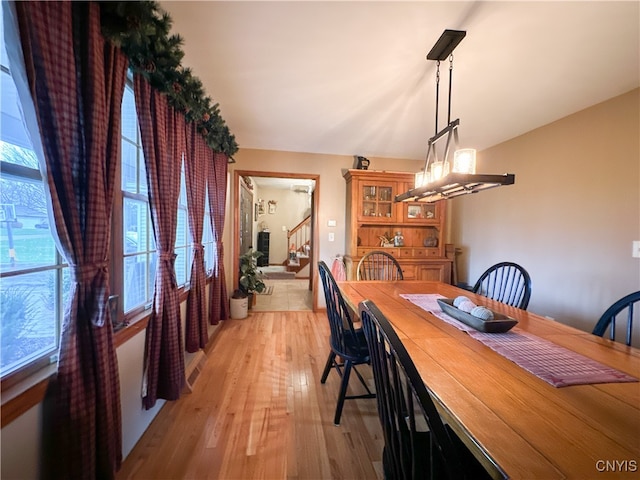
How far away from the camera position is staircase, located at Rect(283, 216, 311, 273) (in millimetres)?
6841

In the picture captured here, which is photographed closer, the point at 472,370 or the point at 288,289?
the point at 472,370

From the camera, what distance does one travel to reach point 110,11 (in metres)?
1.00

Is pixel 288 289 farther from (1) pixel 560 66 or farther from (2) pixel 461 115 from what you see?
(1) pixel 560 66

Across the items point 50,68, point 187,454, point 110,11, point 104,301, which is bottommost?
point 187,454

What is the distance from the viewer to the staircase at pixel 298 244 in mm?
6841

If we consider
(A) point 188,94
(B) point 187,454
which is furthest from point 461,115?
(B) point 187,454

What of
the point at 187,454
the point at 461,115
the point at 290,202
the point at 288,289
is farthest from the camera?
the point at 290,202

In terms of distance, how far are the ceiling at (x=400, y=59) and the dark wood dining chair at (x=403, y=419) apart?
155 centimetres

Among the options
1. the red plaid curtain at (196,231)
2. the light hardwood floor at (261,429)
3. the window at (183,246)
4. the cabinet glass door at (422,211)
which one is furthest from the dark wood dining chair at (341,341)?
the cabinet glass door at (422,211)

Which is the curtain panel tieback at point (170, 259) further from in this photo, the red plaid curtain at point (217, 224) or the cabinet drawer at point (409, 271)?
the cabinet drawer at point (409, 271)

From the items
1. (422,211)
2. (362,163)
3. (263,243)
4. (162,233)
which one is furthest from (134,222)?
(263,243)

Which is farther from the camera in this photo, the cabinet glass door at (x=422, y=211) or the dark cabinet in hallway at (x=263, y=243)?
the dark cabinet in hallway at (x=263, y=243)

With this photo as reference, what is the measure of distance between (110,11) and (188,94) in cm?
69

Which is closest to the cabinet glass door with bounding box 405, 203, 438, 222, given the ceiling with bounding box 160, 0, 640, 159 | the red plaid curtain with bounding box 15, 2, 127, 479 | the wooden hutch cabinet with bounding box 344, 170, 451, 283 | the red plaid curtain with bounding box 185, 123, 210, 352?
the wooden hutch cabinet with bounding box 344, 170, 451, 283
